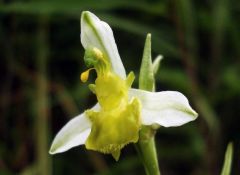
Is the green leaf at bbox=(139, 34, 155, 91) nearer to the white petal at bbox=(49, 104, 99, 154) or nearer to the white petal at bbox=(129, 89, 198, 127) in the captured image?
the white petal at bbox=(129, 89, 198, 127)

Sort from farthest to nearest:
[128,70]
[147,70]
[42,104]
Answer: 1. [128,70]
2. [42,104]
3. [147,70]

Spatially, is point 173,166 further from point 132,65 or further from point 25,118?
point 25,118

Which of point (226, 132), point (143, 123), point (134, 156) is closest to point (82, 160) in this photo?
point (134, 156)

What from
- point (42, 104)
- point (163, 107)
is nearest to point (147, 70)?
point (163, 107)

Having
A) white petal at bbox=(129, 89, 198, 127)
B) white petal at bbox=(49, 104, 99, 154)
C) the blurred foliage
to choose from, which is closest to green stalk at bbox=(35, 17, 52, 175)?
the blurred foliage

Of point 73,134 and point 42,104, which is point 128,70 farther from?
point 73,134

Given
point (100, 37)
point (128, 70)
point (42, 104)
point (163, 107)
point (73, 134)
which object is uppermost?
point (100, 37)
